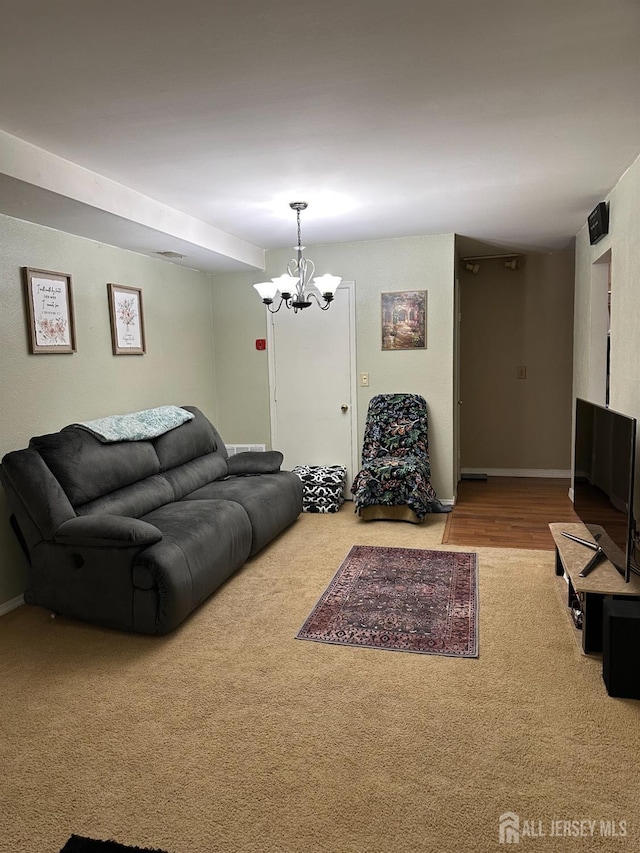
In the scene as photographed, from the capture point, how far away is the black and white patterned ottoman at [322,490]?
5246 mm

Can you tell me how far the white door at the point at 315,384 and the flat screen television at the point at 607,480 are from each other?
2547 millimetres

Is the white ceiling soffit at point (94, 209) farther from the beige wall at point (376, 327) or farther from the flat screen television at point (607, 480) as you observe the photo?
the flat screen television at point (607, 480)

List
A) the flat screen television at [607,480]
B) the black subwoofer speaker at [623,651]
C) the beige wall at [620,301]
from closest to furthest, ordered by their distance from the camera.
A: the black subwoofer speaker at [623,651]
the flat screen television at [607,480]
the beige wall at [620,301]

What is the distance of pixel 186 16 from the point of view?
176 centimetres

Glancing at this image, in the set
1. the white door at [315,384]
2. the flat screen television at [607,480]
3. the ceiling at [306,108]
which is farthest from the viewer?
the white door at [315,384]

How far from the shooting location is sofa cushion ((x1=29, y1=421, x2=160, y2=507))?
333 centimetres

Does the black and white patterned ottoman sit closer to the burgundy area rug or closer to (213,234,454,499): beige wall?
(213,234,454,499): beige wall

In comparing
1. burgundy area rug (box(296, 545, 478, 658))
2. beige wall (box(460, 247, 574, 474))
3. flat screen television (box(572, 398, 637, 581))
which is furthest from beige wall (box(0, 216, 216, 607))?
flat screen television (box(572, 398, 637, 581))

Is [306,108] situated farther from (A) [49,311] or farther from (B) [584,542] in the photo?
(B) [584,542]

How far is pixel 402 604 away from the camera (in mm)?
3312

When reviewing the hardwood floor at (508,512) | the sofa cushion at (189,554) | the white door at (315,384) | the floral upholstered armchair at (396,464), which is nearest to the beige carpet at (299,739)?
the sofa cushion at (189,554)

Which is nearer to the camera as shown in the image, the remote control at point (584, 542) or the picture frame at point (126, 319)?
the remote control at point (584, 542)

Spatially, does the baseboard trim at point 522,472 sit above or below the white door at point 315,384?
below

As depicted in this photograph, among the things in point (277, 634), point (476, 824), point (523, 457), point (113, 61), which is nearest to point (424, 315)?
point (523, 457)
